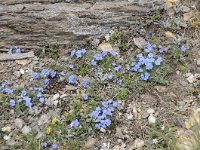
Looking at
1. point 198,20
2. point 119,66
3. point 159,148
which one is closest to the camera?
point 159,148

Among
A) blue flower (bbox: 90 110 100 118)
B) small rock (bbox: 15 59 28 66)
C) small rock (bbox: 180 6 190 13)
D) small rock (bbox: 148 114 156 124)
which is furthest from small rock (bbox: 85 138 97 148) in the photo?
small rock (bbox: 180 6 190 13)

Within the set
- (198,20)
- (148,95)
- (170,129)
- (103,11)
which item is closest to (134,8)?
(103,11)

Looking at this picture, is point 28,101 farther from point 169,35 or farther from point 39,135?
point 169,35

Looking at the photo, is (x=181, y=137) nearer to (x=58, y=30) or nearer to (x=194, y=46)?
(x=194, y=46)

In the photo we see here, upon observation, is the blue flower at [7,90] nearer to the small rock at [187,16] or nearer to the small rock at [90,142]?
the small rock at [90,142]

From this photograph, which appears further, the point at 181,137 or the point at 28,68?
the point at 28,68

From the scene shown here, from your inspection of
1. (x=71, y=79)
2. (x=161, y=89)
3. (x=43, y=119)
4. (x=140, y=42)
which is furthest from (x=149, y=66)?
(x=43, y=119)
